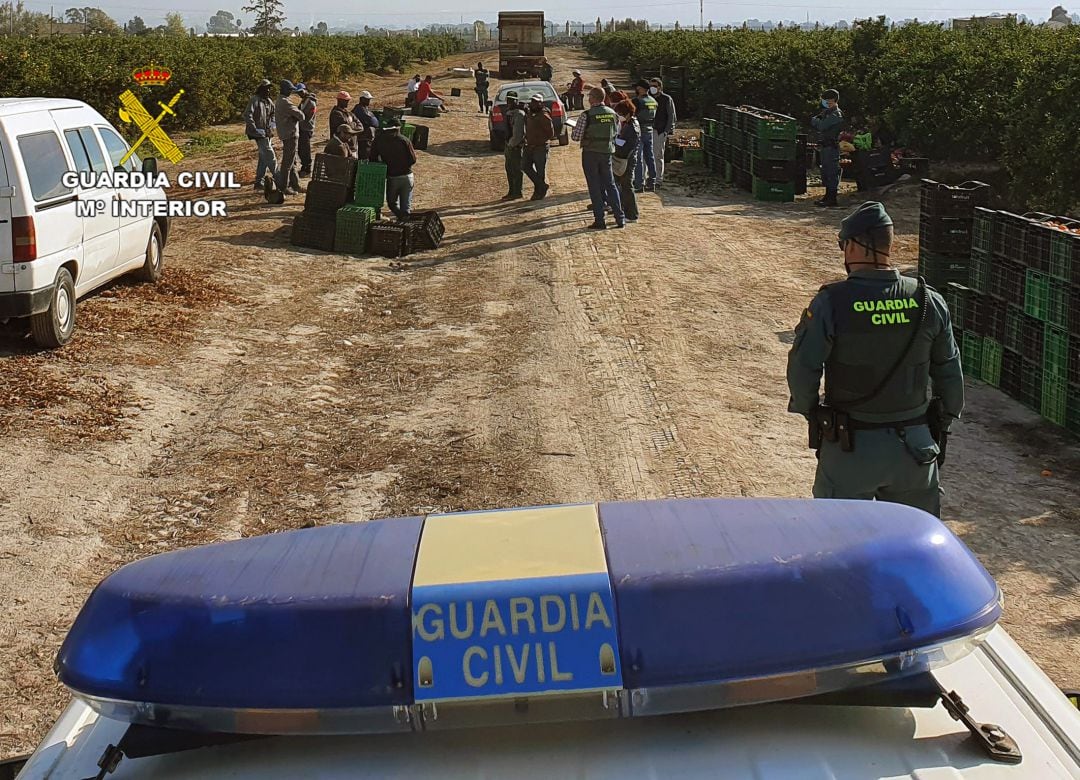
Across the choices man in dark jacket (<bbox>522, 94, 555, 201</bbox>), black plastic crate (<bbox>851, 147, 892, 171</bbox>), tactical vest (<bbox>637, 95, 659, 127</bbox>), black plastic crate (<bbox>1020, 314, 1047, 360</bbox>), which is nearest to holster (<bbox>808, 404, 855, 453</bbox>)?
black plastic crate (<bbox>1020, 314, 1047, 360</bbox>)

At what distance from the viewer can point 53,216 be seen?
9.84m

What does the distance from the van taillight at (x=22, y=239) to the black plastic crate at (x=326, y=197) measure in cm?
661

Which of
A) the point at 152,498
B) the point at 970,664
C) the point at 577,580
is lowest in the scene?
the point at 152,498

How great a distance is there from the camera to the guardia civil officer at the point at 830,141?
18500 millimetres

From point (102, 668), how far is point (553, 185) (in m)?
19.4

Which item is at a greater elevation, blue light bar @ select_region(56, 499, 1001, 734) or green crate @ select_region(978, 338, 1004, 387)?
blue light bar @ select_region(56, 499, 1001, 734)

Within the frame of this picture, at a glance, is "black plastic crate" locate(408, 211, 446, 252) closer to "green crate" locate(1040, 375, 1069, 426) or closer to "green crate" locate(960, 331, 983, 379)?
"green crate" locate(960, 331, 983, 379)

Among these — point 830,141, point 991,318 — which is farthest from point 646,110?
point 991,318

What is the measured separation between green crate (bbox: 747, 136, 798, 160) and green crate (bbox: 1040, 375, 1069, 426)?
36.1 ft

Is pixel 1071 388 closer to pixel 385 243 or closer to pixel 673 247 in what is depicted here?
pixel 673 247

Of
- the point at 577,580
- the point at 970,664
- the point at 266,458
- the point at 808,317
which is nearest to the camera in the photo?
the point at 577,580

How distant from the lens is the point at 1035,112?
16719 millimetres

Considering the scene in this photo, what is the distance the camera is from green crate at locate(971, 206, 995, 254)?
10062 mm

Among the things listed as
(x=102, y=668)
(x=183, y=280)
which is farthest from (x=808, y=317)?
(x=183, y=280)
